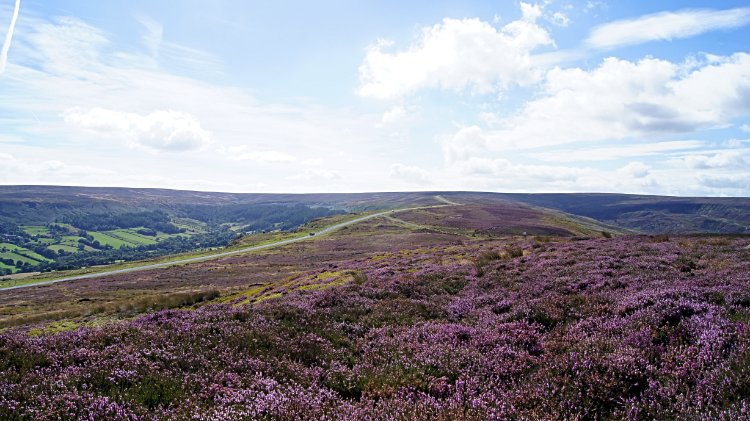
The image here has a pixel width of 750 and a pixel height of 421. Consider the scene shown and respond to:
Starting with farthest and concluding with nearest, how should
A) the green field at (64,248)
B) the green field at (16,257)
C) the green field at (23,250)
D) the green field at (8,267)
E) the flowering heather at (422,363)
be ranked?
the green field at (64,248) < the green field at (23,250) < the green field at (16,257) < the green field at (8,267) < the flowering heather at (422,363)

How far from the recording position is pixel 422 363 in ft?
21.2

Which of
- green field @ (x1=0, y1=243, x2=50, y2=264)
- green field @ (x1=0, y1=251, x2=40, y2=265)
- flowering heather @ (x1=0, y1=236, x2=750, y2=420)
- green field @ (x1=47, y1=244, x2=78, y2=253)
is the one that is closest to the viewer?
flowering heather @ (x1=0, y1=236, x2=750, y2=420)

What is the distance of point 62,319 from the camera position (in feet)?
65.9

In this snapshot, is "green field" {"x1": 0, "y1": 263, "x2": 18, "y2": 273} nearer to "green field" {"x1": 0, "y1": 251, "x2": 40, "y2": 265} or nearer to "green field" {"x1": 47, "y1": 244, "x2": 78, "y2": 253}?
"green field" {"x1": 0, "y1": 251, "x2": 40, "y2": 265}

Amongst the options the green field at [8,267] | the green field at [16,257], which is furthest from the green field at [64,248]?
the green field at [8,267]

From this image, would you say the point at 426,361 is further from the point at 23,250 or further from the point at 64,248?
the point at 64,248

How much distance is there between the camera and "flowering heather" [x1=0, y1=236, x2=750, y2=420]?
464 centimetres

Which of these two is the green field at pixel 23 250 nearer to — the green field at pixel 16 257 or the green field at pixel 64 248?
the green field at pixel 16 257

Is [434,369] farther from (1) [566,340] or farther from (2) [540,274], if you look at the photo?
(2) [540,274]

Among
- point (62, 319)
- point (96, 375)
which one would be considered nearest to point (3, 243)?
point (62, 319)

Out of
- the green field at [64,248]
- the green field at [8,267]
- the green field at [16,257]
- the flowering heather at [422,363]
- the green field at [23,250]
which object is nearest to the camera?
the flowering heather at [422,363]

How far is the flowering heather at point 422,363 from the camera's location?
464 cm

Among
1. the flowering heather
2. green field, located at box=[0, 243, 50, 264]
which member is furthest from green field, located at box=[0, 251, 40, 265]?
the flowering heather

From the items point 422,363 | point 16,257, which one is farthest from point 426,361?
point 16,257
